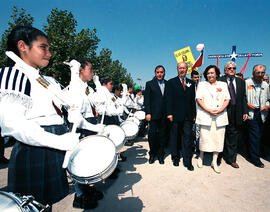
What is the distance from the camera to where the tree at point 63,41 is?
12461 millimetres

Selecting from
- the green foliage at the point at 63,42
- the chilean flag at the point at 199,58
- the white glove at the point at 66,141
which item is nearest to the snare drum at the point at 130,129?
the white glove at the point at 66,141

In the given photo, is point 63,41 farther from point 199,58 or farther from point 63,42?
point 199,58

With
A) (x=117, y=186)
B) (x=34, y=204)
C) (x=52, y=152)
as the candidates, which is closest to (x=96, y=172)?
(x=52, y=152)

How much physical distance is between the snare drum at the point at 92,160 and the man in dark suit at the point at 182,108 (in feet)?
8.59

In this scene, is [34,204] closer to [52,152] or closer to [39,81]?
[52,152]

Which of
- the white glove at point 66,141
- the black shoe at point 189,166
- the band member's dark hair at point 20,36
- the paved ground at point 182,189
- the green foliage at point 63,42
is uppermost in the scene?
the green foliage at point 63,42

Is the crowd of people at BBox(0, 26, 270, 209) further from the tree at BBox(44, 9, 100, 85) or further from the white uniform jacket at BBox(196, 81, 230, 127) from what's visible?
the tree at BBox(44, 9, 100, 85)

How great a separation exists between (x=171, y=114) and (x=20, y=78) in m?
3.42

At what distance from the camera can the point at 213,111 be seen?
138 inches

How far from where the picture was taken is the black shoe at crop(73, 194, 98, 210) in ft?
7.77

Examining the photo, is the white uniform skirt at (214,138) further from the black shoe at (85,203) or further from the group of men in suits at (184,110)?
the black shoe at (85,203)

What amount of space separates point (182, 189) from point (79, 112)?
8.12 feet

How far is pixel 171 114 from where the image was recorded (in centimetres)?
398

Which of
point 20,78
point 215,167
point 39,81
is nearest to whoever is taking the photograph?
point 20,78
